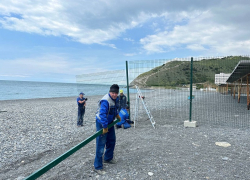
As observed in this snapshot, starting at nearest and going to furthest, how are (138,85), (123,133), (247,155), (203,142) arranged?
(247,155), (203,142), (123,133), (138,85)

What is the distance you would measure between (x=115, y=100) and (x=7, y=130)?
799 centimetres

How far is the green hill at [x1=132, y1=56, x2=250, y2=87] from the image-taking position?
8.28 meters

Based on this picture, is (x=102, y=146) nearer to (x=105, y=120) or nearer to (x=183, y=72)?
(x=105, y=120)

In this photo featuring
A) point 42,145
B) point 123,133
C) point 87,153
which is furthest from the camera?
point 123,133

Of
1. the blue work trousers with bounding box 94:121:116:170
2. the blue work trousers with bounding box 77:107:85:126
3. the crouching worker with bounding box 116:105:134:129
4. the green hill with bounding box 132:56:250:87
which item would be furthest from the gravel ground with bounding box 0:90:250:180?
the green hill with bounding box 132:56:250:87

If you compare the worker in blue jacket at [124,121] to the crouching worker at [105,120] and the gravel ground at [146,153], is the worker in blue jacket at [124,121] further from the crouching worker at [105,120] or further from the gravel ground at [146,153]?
the crouching worker at [105,120]

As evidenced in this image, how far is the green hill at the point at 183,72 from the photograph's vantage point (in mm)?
8281

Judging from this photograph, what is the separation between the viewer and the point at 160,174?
4293 mm

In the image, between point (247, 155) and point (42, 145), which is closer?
point (247, 155)

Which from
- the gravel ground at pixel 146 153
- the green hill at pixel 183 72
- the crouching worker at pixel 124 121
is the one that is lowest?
the gravel ground at pixel 146 153

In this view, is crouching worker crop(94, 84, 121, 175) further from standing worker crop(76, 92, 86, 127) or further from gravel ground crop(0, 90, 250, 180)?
standing worker crop(76, 92, 86, 127)

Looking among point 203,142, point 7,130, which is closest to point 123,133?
point 203,142

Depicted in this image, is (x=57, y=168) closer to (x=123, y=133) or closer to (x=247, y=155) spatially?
(x=123, y=133)

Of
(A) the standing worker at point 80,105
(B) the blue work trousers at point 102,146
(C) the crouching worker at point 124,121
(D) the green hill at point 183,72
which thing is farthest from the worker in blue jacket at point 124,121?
(B) the blue work trousers at point 102,146
